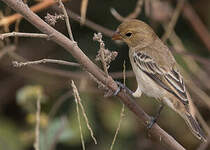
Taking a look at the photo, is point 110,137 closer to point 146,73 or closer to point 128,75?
point 128,75

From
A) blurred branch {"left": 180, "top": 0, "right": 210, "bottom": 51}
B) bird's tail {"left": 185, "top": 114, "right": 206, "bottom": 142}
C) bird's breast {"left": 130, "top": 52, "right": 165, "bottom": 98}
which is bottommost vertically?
bird's tail {"left": 185, "top": 114, "right": 206, "bottom": 142}

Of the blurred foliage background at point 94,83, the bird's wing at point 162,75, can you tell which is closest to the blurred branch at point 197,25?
the blurred foliage background at point 94,83

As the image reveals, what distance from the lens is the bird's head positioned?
3973 mm

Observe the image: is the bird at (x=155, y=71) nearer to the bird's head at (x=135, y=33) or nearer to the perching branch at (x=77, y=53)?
the bird's head at (x=135, y=33)

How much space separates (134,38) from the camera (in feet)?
13.5

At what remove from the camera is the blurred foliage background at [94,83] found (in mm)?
4965

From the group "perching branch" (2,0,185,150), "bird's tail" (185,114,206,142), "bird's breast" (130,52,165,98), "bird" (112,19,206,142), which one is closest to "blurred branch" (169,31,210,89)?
"bird" (112,19,206,142)

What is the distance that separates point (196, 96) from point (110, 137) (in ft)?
3.40

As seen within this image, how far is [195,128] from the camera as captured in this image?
331 centimetres

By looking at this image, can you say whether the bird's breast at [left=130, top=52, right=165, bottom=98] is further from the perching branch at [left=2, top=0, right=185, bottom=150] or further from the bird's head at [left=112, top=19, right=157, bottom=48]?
the perching branch at [left=2, top=0, right=185, bottom=150]

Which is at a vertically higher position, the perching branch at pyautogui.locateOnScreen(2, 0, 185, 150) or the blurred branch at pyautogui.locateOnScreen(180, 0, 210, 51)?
the blurred branch at pyautogui.locateOnScreen(180, 0, 210, 51)

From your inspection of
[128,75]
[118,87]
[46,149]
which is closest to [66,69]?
[128,75]

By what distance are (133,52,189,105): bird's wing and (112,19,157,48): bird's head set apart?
0.19 metres

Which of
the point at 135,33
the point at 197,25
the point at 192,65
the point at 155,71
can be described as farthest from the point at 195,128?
the point at 197,25
